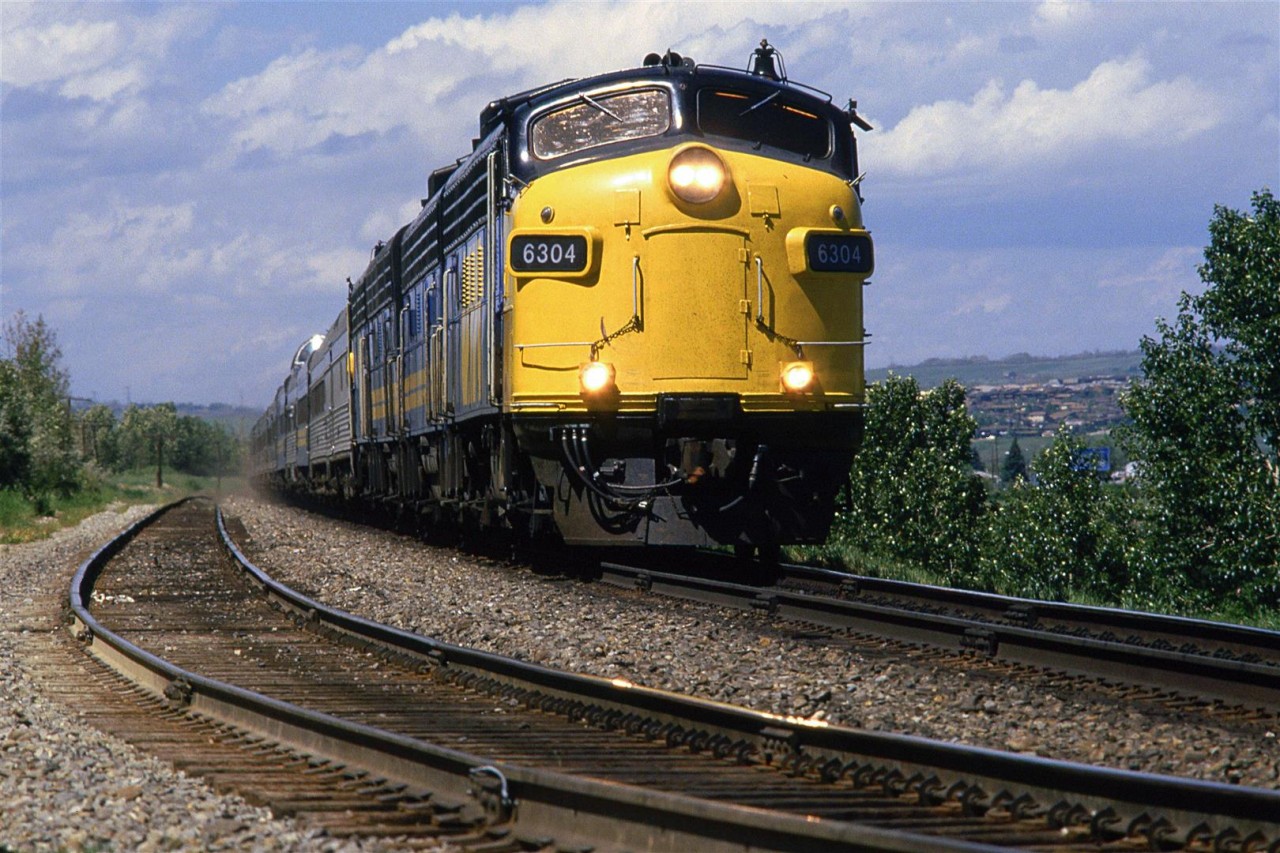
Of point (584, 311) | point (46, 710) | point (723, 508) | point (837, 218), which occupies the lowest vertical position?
point (46, 710)

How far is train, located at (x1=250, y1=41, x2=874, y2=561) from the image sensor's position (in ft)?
34.3

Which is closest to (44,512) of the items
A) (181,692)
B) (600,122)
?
(600,122)

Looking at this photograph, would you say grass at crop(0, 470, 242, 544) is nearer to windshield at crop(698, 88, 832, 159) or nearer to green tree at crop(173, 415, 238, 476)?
windshield at crop(698, 88, 832, 159)

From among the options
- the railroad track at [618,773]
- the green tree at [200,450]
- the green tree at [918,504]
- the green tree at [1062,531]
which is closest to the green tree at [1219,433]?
the green tree at [1062,531]

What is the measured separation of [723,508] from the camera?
34.9 feet

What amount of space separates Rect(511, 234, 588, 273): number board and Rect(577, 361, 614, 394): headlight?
720 millimetres

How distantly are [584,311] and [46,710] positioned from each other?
4.75m

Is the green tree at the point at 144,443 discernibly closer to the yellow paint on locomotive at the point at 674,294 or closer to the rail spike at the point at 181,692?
the yellow paint on locomotive at the point at 674,294

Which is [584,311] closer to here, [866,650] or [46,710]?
[866,650]

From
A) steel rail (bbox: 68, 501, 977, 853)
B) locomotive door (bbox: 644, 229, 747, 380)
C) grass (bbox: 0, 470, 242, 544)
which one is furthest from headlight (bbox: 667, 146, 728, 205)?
grass (bbox: 0, 470, 242, 544)

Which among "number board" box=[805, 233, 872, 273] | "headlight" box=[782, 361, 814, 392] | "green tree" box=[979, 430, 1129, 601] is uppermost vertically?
A: "number board" box=[805, 233, 872, 273]

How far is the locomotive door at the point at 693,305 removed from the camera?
10.4m

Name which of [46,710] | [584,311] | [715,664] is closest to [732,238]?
[584,311]

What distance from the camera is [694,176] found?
10461mm
